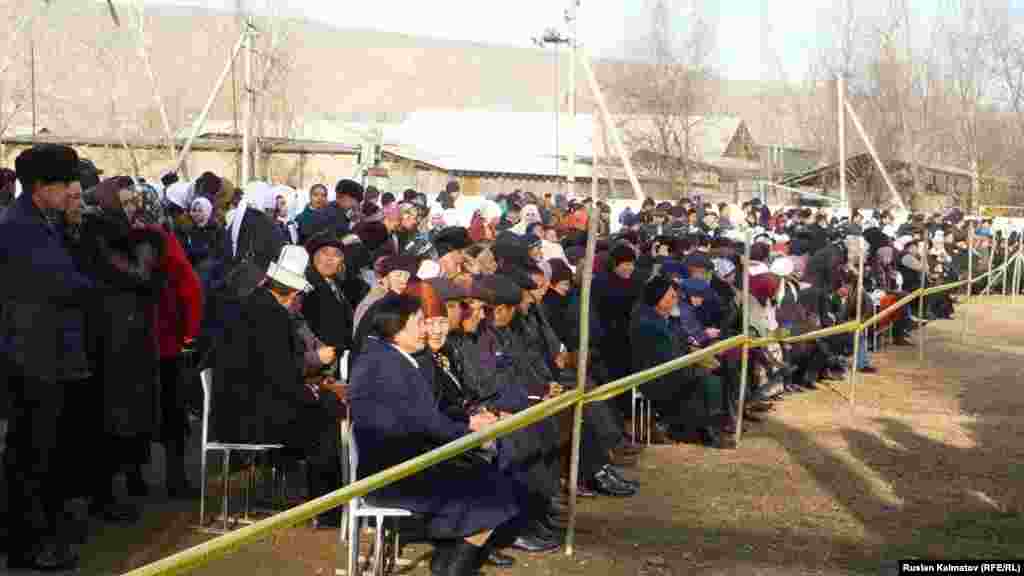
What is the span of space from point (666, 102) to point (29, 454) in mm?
51626

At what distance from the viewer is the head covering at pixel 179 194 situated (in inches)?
518

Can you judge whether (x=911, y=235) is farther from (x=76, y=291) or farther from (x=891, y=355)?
(x=76, y=291)

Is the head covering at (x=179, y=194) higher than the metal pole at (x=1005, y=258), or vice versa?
the head covering at (x=179, y=194)

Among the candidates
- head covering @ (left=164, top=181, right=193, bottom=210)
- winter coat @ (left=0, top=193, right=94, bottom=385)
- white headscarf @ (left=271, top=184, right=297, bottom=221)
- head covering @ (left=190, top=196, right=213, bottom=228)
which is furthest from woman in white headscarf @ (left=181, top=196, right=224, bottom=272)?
winter coat @ (left=0, top=193, right=94, bottom=385)

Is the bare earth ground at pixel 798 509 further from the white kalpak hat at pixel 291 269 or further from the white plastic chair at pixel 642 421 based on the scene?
the white kalpak hat at pixel 291 269

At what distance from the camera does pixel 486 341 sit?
8.57 metres

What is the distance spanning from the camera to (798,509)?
32.1 ft

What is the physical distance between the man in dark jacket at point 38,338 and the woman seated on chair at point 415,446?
1389 mm

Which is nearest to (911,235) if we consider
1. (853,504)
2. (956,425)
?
(956,425)

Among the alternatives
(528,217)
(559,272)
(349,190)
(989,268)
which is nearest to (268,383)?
(559,272)

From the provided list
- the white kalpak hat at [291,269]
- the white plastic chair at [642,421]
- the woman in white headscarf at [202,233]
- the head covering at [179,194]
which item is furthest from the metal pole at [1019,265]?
the white kalpak hat at [291,269]

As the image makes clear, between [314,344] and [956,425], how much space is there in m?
7.38

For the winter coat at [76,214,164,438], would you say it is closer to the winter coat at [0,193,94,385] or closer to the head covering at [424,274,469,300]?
the winter coat at [0,193,94,385]

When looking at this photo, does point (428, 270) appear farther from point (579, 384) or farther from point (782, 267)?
point (782, 267)
